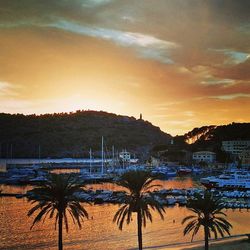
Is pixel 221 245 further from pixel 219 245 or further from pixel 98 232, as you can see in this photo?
pixel 98 232

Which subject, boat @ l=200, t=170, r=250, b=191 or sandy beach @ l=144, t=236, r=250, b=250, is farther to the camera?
boat @ l=200, t=170, r=250, b=191

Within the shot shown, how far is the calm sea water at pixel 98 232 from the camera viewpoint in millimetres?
53156

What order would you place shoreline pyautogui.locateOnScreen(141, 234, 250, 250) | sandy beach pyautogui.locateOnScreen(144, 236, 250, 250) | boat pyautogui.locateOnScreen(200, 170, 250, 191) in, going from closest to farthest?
1. sandy beach pyautogui.locateOnScreen(144, 236, 250, 250)
2. shoreline pyautogui.locateOnScreen(141, 234, 250, 250)
3. boat pyautogui.locateOnScreen(200, 170, 250, 191)

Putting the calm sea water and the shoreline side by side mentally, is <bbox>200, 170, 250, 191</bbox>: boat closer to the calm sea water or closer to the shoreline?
the calm sea water

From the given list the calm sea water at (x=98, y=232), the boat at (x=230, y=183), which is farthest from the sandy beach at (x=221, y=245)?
the boat at (x=230, y=183)

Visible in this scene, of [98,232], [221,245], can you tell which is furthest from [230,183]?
[221,245]

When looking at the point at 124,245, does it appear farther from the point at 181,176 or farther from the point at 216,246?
the point at 181,176

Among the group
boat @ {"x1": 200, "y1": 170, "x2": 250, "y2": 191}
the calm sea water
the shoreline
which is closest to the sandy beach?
the shoreline

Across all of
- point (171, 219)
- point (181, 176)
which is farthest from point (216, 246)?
point (181, 176)

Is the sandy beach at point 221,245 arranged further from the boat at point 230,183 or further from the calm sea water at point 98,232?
the boat at point 230,183

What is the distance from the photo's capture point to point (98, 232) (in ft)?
199

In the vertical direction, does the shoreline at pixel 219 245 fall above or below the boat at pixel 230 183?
below

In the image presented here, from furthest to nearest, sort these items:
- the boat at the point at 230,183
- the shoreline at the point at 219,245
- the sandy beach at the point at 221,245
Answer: the boat at the point at 230,183, the shoreline at the point at 219,245, the sandy beach at the point at 221,245

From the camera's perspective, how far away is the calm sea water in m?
53.2
